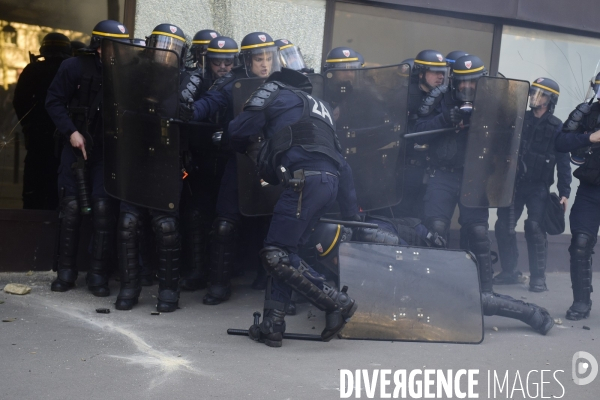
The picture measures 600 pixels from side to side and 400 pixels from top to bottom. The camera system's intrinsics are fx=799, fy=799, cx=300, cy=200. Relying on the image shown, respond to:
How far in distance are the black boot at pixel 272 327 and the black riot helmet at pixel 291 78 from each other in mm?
1415

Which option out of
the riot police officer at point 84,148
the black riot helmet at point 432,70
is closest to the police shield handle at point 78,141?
the riot police officer at point 84,148

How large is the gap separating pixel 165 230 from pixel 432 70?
9.21ft

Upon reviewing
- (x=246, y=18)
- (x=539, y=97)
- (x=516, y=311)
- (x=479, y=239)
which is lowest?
(x=516, y=311)

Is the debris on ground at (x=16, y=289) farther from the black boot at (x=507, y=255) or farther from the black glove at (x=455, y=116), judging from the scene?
the black boot at (x=507, y=255)

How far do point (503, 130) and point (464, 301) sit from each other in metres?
1.76

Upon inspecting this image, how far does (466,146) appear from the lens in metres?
6.35

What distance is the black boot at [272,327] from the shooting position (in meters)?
Result: 4.83

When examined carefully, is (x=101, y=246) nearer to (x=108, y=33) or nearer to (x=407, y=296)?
(x=108, y=33)

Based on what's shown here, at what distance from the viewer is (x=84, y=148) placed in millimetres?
5766

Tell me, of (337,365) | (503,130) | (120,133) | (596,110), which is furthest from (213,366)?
(596,110)

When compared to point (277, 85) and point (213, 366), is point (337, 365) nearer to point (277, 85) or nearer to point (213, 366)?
point (213, 366)

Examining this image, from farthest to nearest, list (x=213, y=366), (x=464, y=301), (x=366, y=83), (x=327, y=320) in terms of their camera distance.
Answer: (x=366, y=83)
(x=464, y=301)
(x=327, y=320)
(x=213, y=366)

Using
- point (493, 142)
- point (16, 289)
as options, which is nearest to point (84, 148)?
point (16, 289)

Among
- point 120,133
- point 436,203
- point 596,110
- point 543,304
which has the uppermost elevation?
point 596,110
